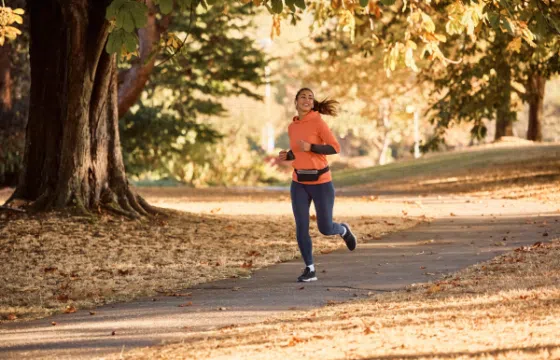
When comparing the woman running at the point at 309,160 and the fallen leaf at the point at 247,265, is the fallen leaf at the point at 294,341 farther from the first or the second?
the fallen leaf at the point at 247,265

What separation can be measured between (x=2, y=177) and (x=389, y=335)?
75.6 ft

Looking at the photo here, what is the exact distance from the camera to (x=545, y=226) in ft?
52.7

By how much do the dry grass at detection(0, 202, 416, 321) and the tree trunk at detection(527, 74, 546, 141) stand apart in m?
15.8

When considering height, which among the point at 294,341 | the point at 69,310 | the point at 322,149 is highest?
the point at 322,149

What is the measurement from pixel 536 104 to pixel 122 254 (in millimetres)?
24712

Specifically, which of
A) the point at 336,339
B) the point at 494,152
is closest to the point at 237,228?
the point at 336,339

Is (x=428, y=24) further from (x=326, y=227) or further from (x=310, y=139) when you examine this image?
(x=326, y=227)

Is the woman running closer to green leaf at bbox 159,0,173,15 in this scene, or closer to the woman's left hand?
the woman's left hand

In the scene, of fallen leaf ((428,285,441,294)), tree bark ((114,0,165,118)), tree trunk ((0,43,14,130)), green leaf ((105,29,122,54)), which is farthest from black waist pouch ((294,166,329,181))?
tree trunk ((0,43,14,130))

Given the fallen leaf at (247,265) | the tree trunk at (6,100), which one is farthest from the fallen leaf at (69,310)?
the tree trunk at (6,100)

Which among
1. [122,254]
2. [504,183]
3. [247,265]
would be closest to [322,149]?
[247,265]

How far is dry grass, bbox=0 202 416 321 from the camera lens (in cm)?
1056

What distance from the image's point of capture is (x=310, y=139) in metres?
10.5

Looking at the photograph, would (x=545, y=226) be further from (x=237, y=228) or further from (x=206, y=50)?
(x=206, y=50)
